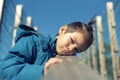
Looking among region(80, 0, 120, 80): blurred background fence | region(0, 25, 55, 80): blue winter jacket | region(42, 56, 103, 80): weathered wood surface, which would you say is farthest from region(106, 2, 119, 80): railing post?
region(42, 56, 103, 80): weathered wood surface

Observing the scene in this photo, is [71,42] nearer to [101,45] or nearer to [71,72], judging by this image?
[71,72]

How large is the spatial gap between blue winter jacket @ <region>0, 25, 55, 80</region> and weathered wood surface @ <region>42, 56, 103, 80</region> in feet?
0.27

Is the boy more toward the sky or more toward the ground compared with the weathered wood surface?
more toward the sky

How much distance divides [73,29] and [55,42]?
6 cm

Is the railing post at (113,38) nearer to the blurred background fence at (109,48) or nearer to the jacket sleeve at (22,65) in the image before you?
the blurred background fence at (109,48)

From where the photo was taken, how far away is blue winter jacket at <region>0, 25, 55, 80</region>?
0.36 metres

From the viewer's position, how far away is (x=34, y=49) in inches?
20.4

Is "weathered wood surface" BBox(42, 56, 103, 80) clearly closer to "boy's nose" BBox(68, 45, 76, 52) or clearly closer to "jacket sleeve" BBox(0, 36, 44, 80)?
"jacket sleeve" BBox(0, 36, 44, 80)

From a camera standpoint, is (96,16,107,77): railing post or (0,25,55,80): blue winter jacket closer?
(0,25,55,80): blue winter jacket

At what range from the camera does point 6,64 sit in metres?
0.40

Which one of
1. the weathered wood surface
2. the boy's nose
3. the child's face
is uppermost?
the child's face

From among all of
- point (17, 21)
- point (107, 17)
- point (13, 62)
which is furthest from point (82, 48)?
point (107, 17)

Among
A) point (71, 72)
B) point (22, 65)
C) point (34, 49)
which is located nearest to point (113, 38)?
point (34, 49)

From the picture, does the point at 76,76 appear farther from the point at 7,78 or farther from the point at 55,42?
the point at 55,42
